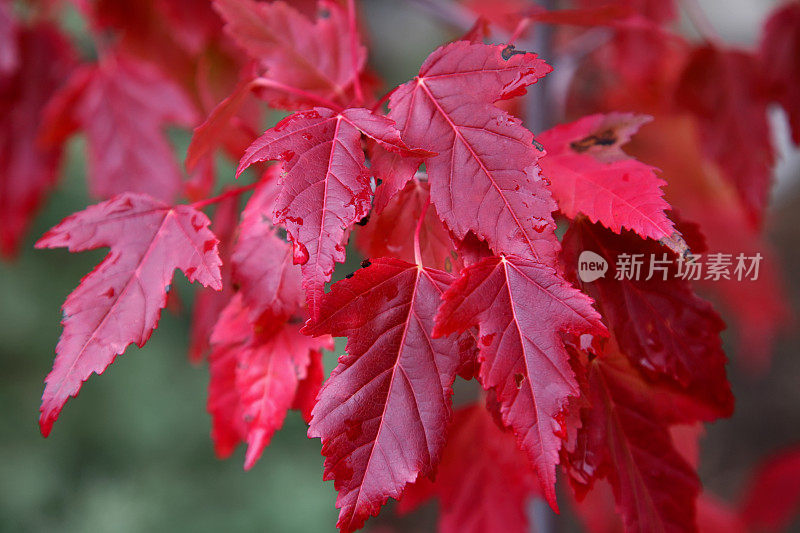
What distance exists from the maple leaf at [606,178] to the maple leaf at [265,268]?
6.8 inches

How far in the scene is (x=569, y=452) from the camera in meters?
0.32

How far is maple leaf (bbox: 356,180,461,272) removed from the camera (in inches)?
14.1

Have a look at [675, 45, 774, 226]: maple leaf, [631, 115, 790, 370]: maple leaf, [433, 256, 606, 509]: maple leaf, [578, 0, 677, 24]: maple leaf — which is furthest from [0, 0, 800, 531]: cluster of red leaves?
[631, 115, 790, 370]: maple leaf

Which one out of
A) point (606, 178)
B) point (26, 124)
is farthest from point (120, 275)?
point (26, 124)

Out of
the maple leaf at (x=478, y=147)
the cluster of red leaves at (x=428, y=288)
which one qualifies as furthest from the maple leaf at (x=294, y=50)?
the maple leaf at (x=478, y=147)

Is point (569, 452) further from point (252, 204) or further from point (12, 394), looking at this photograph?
point (12, 394)

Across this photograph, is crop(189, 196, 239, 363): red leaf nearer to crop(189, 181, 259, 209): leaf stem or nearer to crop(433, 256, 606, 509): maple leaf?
crop(189, 181, 259, 209): leaf stem

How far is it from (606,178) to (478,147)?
8 cm

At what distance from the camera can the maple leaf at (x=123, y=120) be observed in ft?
2.23

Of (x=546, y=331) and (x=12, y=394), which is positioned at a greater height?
(x=546, y=331)

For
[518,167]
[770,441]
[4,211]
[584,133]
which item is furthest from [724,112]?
[770,441]

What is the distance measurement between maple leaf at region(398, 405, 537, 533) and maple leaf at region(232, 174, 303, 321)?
0.65 ft

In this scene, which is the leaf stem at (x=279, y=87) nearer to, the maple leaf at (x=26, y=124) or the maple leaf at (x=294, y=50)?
the maple leaf at (x=294, y=50)

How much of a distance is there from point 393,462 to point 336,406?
1.7 inches
